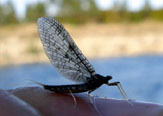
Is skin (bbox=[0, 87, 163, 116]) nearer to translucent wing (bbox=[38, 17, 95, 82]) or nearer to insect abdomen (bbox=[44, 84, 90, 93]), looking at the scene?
insect abdomen (bbox=[44, 84, 90, 93])

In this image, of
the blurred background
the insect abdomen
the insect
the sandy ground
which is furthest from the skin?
the sandy ground

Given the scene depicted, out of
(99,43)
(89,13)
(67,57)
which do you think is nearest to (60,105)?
(67,57)

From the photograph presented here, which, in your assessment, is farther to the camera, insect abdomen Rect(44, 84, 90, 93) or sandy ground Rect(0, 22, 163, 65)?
sandy ground Rect(0, 22, 163, 65)

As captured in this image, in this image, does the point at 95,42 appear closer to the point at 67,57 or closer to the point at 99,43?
the point at 99,43

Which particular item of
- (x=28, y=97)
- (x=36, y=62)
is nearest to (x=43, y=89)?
(x=28, y=97)

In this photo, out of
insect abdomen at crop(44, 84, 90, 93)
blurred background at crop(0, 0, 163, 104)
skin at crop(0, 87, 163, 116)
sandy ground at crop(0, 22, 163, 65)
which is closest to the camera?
skin at crop(0, 87, 163, 116)
